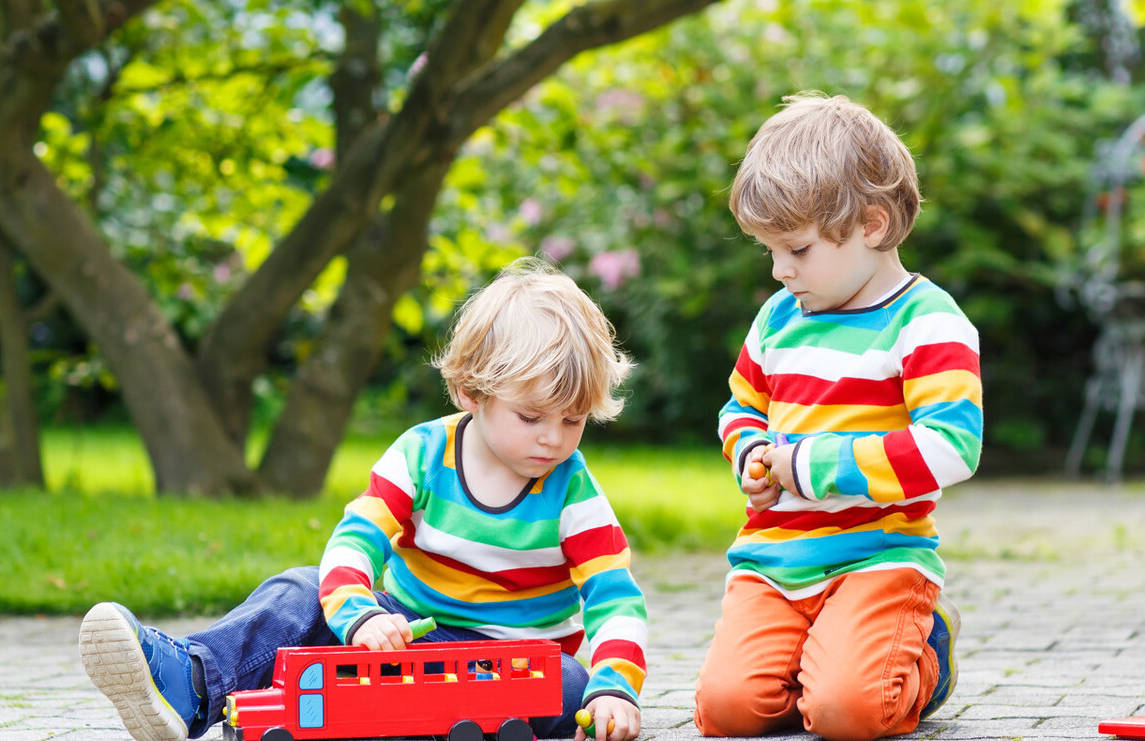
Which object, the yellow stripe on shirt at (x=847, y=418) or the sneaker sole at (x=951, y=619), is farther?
the sneaker sole at (x=951, y=619)

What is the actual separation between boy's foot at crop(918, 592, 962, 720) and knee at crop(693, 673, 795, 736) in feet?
0.91

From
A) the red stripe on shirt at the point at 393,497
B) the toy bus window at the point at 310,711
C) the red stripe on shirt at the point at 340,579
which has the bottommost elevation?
the toy bus window at the point at 310,711

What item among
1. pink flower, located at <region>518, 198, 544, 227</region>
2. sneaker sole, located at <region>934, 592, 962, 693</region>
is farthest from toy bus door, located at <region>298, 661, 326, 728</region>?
pink flower, located at <region>518, 198, 544, 227</region>

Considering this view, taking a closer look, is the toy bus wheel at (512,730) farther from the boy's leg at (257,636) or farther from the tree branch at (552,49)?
the tree branch at (552,49)

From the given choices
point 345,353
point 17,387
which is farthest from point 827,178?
point 17,387

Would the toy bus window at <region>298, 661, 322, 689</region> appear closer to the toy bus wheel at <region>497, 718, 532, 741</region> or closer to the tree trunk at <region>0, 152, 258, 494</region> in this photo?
the toy bus wheel at <region>497, 718, 532, 741</region>

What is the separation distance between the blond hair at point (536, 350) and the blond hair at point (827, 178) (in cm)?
36

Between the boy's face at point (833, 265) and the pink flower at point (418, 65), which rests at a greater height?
the pink flower at point (418, 65)

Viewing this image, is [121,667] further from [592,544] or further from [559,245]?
[559,245]

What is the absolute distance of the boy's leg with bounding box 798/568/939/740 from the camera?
2.44 meters

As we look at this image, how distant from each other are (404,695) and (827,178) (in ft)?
3.79

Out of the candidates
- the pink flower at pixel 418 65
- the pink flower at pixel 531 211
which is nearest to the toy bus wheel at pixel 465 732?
the pink flower at pixel 418 65

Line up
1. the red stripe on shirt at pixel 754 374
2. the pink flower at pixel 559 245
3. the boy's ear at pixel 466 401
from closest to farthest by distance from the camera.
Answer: the boy's ear at pixel 466 401 < the red stripe on shirt at pixel 754 374 < the pink flower at pixel 559 245

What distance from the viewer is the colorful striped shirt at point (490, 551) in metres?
2.45
